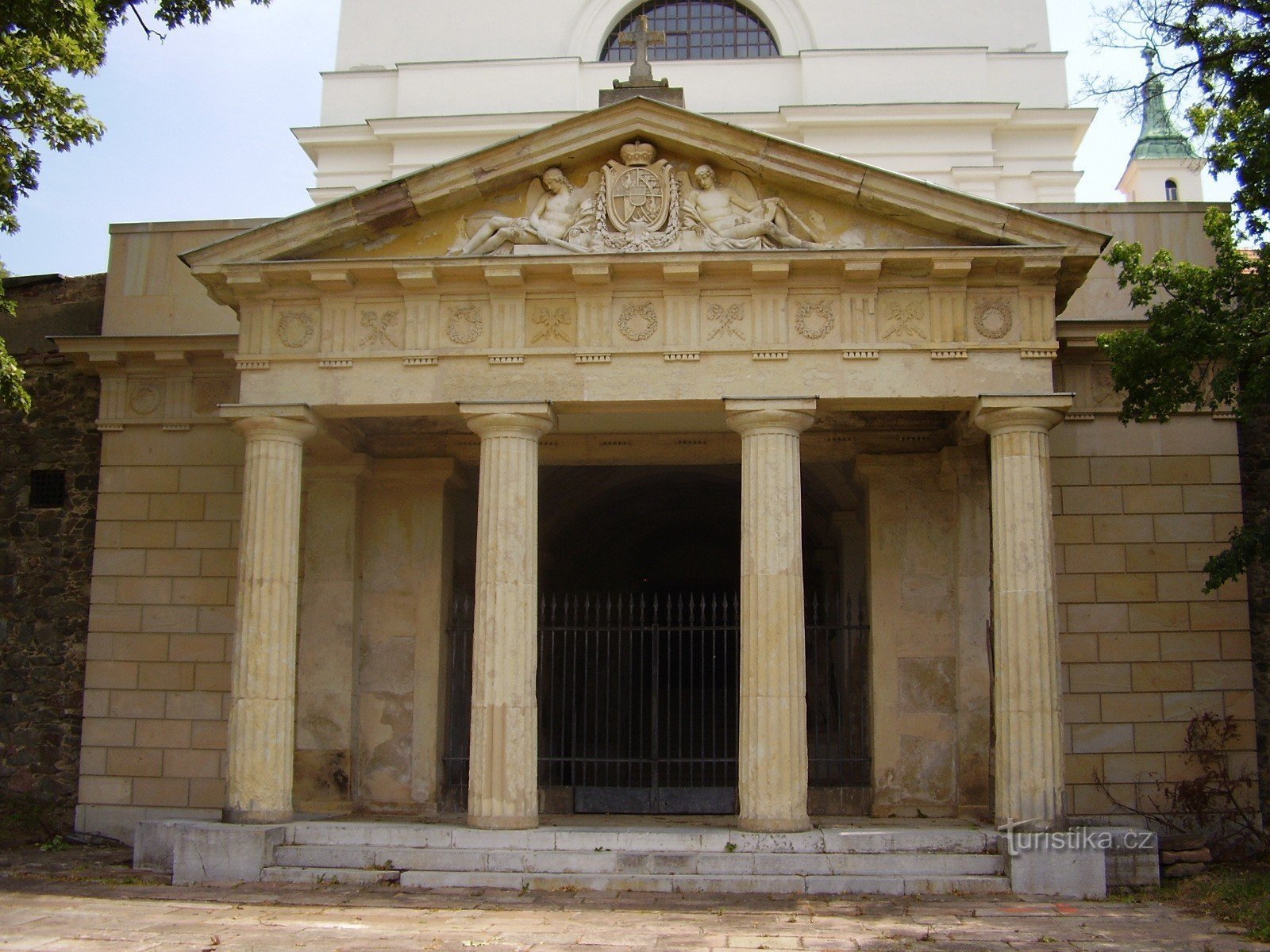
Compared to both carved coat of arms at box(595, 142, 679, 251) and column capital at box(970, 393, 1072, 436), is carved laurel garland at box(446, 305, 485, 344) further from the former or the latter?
column capital at box(970, 393, 1072, 436)

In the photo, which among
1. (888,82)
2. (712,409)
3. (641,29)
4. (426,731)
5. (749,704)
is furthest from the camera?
→ (888,82)

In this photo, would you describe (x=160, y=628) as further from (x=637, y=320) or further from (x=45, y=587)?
(x=637, y=320)

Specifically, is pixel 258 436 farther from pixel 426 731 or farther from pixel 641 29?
pixel 641 29

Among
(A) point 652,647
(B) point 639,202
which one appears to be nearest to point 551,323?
(B) point 639,202

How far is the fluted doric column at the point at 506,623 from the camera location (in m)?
13.4

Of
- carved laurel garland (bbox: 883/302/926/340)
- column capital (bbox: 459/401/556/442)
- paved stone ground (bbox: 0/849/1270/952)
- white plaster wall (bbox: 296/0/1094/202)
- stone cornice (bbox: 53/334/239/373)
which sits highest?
white plaster wall (bbox: 296/0/1094/202)

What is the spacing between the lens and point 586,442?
1694cm

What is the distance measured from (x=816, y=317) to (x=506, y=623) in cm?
454

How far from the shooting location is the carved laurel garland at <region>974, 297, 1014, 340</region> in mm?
13977

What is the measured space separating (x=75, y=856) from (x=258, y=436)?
5200 mm

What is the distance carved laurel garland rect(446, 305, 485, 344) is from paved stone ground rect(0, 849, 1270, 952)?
5644mm

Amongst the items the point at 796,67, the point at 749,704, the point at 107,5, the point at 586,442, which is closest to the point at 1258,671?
the point at 749,704

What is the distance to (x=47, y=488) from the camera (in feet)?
56.6

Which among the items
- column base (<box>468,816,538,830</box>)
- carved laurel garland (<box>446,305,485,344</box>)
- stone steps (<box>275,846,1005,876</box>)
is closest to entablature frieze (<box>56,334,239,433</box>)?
carved laurel garland (<box>446,305,485,344</box>)
